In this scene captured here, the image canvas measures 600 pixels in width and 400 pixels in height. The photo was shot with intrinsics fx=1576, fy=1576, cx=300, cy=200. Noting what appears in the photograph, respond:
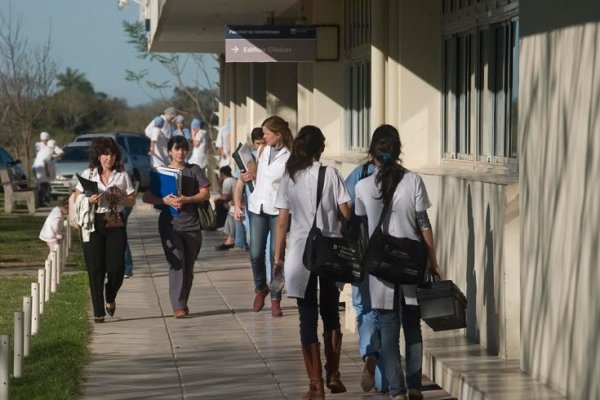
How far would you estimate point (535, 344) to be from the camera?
30.1 ft

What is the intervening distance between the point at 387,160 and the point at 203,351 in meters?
3.67

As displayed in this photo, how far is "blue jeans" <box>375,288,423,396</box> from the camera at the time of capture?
387 inches

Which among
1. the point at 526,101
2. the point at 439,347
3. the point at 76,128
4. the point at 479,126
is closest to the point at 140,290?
the point at 479,126

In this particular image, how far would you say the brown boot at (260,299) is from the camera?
15352mm

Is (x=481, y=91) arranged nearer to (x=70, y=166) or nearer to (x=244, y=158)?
(x=244, y=158)

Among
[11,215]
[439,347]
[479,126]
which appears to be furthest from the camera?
[11,215]

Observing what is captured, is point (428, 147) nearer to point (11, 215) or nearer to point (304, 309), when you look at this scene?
point (304, 309)

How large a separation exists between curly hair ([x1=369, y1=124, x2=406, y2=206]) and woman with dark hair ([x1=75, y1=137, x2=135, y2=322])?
5142mm

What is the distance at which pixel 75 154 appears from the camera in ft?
148

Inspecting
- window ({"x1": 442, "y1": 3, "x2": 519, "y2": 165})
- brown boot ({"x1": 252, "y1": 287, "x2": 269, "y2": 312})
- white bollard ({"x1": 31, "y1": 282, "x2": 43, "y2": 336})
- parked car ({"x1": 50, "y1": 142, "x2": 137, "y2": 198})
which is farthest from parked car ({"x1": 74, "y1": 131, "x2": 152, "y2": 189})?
white bollard ({"x1": 31, "y1": 282, "x2": 43, "y2": 336})

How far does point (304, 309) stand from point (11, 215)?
83.9ft

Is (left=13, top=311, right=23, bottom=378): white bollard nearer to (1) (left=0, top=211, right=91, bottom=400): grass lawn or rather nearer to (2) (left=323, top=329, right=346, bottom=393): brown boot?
(1) (left=0, top=211, right=91, bottom=400): grass lawn

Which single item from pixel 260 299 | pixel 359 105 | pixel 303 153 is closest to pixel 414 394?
pixel 303 153

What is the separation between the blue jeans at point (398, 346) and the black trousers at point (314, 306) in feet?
2.15
